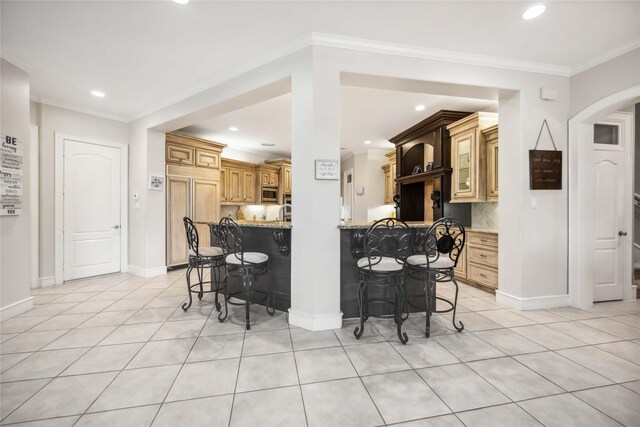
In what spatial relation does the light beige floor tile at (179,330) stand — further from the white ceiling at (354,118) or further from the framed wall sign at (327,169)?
the white ceiling at (354,118)

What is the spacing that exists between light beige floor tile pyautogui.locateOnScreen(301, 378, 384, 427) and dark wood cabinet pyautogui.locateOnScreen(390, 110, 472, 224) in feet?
11.7

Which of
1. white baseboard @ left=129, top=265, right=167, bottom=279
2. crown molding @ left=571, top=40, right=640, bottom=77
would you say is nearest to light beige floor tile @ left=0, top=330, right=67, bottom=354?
white baseboard @ left=129, top=265, right=167, bottom=279

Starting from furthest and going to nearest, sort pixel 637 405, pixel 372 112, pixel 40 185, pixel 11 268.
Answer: pixel 372 112 < pixel 40 185 < pixel 11 268 < pixel 637 405

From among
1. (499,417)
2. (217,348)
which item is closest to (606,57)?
(499,417)

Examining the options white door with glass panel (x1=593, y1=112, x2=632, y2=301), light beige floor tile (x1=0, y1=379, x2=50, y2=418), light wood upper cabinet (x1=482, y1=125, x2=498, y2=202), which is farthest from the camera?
light wood upper cabinet (x1=482, y1=125, x2=498, y2=202)

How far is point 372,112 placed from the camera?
484cm

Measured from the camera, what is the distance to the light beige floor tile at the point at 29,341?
90.7 inches

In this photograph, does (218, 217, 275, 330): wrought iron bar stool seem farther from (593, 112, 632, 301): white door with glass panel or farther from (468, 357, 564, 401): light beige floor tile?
(593, 112, 632, 301): white door with glass panel

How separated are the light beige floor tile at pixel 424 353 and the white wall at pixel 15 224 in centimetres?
398

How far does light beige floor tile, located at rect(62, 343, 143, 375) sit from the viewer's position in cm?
202

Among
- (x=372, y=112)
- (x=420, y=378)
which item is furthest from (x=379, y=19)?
(x=420, y=378)

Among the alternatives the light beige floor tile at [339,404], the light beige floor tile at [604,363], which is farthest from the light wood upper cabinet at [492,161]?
the light beige floor tile at [339,404]

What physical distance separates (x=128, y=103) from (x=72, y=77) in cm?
83

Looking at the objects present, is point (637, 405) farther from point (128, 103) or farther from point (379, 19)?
point (128, 103)
